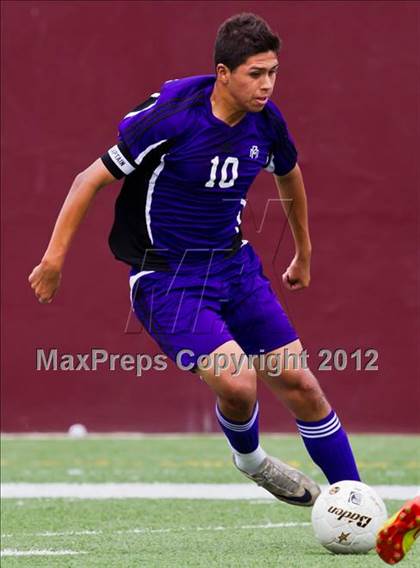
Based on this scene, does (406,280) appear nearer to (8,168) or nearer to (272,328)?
(8,168)

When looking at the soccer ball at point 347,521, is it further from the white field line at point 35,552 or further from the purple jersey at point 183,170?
the purple jersey at point 183,170

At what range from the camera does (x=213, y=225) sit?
532cm

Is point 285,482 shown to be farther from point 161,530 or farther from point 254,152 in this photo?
point 254,152

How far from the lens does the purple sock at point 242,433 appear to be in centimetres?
556

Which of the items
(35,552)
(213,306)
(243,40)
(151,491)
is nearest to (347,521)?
(213,306)

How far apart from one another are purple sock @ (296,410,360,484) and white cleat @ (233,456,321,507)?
0.34 m

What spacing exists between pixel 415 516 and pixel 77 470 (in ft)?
16.4

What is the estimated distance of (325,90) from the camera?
11211 millimetres

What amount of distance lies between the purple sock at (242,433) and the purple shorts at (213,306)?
344mm

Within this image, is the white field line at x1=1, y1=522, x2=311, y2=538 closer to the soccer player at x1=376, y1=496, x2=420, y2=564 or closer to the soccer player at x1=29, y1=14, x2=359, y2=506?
the soccer player at x1=29, y1=14, x2=359, y2=506

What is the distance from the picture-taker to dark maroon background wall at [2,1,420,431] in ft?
36.5

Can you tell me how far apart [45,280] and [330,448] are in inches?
52.2

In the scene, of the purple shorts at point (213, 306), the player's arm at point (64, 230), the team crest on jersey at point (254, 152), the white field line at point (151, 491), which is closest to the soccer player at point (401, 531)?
the purple shorts at point (213, 306)
